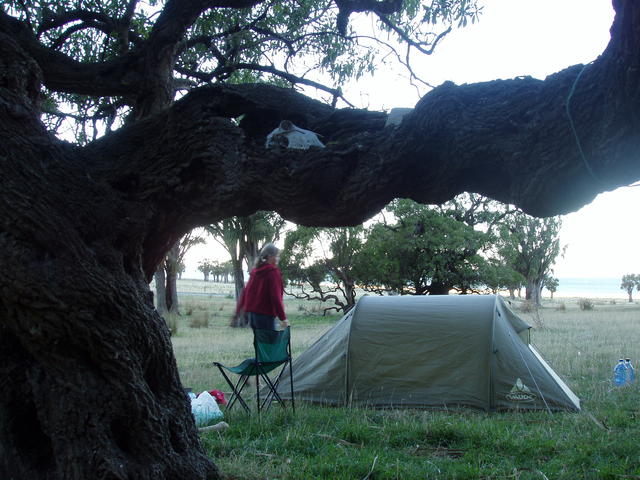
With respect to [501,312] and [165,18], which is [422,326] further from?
[165,18]

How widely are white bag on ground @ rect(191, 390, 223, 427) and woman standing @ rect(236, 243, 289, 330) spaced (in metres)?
1.00

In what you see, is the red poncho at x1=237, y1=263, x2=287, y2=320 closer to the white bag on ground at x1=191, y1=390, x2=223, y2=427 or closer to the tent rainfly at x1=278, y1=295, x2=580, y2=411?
the white bag on ground at x1=191, y1=390, x2=223, y2=427

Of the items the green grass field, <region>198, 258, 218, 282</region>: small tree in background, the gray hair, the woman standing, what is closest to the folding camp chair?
the green grass field

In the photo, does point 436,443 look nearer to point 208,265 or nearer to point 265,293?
point 265,293

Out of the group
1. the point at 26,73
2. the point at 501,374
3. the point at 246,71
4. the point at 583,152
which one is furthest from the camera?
the point at 246,71

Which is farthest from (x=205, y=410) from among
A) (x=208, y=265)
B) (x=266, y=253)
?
(x=208, y=265)

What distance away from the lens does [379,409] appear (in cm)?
716

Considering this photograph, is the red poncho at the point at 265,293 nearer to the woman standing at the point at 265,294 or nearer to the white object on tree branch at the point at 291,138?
the woman standing at the point at 265,294

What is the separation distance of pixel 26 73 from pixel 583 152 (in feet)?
10.8

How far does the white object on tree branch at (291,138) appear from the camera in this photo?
3600mm

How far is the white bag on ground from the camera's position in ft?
19.7

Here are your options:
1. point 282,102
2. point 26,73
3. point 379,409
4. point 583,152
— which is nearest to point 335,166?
point 282,102

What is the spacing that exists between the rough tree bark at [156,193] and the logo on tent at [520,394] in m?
→ 4.21

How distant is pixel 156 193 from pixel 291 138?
0.93 meters
